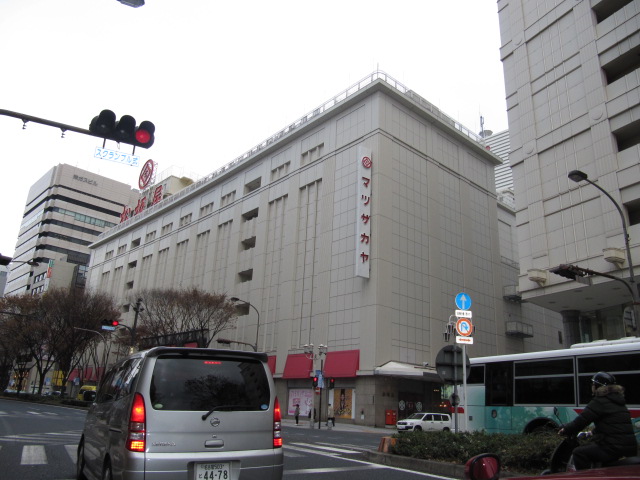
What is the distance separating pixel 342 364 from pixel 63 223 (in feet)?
272

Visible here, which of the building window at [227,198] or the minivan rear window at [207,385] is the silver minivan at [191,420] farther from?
the building window at [227,198]

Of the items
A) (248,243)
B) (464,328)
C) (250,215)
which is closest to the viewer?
(464,328)

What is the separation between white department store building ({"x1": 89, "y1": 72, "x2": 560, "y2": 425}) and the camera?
3772cm

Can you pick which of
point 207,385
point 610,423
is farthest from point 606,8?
point 207,385

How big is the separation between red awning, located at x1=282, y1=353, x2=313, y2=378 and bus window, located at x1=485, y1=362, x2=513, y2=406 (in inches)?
1001

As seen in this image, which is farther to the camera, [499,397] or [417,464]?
[499,397]

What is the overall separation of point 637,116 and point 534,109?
6.92m

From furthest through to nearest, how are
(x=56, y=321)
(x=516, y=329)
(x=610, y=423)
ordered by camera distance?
(x=516, y=329) < (x=56, y=321) < (x=610, y=423)

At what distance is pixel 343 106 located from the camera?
45281 millimetres

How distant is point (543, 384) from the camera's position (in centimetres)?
1362

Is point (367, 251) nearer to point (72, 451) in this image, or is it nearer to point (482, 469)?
point (72, 451)

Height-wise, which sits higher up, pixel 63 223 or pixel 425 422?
pixel 63 223

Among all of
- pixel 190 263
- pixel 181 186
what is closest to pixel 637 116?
pixel 190 263

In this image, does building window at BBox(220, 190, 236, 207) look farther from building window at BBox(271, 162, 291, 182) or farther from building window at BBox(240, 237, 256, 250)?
building window at BBox(271, 162, 291, 182)
